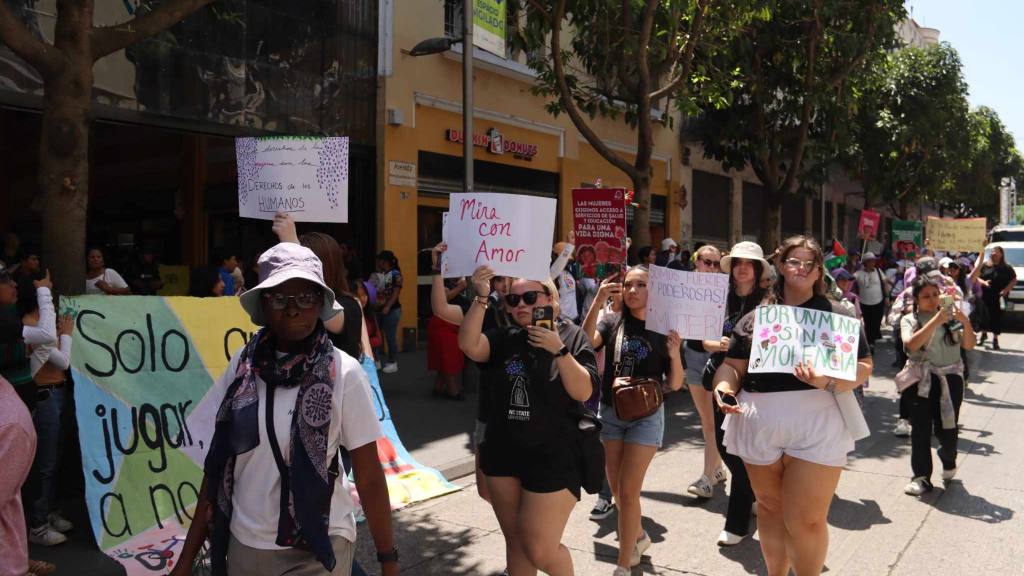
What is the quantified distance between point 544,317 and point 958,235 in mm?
13632

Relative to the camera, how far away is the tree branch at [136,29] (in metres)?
5.50

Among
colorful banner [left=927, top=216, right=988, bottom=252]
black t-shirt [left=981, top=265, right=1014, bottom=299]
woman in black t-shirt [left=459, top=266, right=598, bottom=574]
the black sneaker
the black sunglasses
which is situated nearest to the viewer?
woman in black t-shirt [left=459, top=266, right=598, bottom=574]

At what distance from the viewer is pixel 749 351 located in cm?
399

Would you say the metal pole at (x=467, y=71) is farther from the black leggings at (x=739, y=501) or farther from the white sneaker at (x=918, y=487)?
the white sneaker at (x=918, y=487)

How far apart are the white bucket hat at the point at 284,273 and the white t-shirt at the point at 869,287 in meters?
13.3

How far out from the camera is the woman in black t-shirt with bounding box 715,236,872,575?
12.2 ft

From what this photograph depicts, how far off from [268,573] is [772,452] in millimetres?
2371

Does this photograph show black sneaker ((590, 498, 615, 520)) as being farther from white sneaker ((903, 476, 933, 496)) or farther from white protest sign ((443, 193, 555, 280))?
white protest sign ((443, 193, 555, 280))

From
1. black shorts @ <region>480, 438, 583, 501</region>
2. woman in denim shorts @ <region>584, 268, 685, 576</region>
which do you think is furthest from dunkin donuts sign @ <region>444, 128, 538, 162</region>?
black shorts @ <region>480, 438, 583, 501</region>

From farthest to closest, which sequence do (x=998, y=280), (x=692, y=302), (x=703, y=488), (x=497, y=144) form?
(x=998, y=280) → (x=497, y=144) → (x=703, y=488) → (x=692, y=302)

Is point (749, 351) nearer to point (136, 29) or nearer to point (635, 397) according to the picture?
point (635, 397)

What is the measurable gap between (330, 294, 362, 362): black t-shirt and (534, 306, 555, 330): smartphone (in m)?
1.00

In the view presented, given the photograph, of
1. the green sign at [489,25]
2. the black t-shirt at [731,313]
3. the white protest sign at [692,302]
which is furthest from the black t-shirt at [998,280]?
the white protest sign at [692,302]

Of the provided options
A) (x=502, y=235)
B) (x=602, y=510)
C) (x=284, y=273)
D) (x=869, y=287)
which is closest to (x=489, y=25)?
(x=602, y=510)
